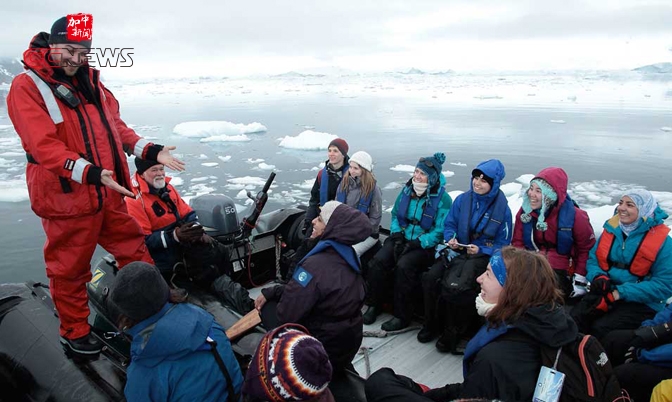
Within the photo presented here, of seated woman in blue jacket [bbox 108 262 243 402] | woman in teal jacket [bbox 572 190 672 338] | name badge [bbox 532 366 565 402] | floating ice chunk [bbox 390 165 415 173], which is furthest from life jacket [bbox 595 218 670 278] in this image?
floating ice chunk [bbox 390 165 415 173]

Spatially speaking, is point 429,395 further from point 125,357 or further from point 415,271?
point 125,357

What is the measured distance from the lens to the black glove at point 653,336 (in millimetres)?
2037

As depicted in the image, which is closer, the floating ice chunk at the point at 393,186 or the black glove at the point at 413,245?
the black glove at the point at 413,245

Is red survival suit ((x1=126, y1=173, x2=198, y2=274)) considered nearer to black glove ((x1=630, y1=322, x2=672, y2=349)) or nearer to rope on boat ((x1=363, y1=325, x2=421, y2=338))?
rope on boat ((x1=363, y1=325, x2=421, y2=338))

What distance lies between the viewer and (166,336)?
1334 mm

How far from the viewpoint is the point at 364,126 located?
19906 mm

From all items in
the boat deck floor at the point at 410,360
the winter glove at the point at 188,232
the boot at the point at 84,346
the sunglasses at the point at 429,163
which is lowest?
the boat deck floor at the point at 410,360

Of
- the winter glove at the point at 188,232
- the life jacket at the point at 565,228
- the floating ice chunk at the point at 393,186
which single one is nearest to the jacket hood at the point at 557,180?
the life jacket at the point at 565,228

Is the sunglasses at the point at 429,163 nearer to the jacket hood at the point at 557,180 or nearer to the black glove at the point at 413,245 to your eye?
the black glove at the point at 413,245

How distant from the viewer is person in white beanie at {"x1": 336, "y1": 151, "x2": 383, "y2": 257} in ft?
11.3

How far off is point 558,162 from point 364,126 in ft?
31.2

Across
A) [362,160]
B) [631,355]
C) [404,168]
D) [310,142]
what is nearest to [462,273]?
[631,355]

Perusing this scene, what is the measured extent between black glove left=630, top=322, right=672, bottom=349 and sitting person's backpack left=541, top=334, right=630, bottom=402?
3.01ft

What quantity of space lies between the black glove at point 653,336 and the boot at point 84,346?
103 inches
